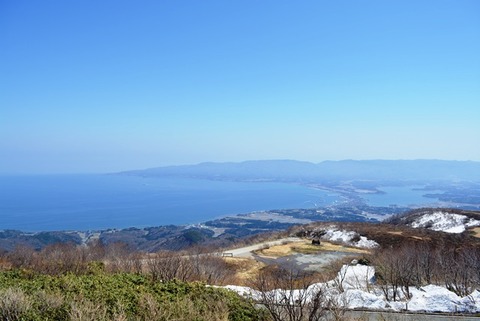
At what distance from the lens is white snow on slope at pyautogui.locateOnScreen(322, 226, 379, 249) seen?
115 feet

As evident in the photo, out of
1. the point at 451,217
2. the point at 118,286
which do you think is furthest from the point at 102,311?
the point at 451,217

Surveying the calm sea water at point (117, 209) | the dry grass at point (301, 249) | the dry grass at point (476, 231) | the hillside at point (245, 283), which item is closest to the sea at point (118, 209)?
the calm sea water at point (117, 209)

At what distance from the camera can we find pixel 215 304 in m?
8.41

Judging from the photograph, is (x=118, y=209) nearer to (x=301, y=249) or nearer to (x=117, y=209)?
(x=117, y=209)

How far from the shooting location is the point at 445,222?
44.0 meters

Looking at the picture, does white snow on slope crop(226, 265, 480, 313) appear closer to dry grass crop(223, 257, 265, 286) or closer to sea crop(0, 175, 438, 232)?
dry grass crop(223, 257, 265, 286)

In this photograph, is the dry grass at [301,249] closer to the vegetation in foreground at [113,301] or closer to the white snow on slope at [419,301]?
the white snow on slope at [419,301]

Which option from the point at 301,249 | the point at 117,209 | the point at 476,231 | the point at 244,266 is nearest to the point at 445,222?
the point at 476,231

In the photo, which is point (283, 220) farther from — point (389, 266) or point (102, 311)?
point (102, 311)

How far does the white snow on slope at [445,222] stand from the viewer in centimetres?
4119

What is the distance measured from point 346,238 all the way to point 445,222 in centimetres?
1487

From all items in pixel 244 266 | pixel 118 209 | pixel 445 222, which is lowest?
pixel 118 209

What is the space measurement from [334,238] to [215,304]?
107ft

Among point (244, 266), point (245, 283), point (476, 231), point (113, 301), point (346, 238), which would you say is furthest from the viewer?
point (346, 238)
